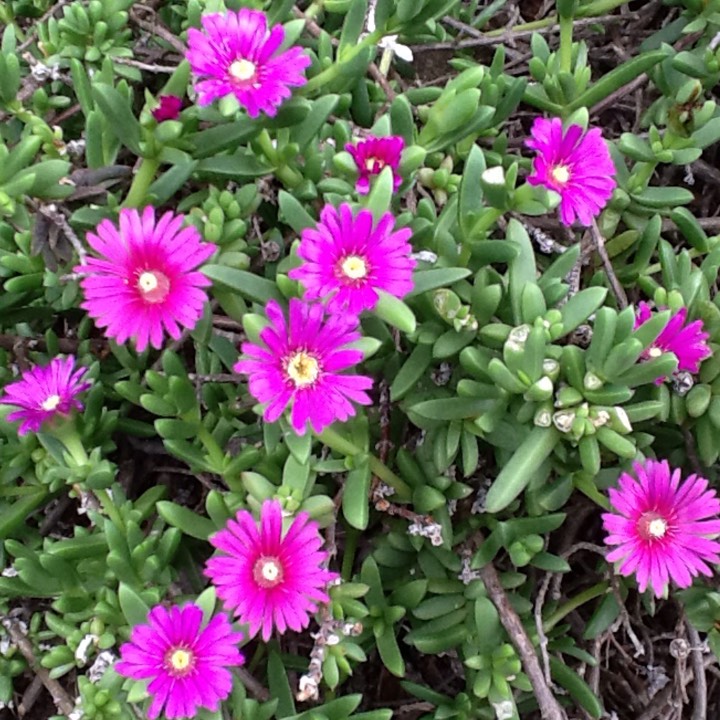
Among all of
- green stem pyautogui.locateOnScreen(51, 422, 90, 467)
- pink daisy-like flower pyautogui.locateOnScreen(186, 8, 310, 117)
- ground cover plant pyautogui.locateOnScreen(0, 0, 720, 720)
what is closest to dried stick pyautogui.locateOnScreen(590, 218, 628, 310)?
ground cover plant pyautogui.locateOnScreen(0, 0, 720, 720)

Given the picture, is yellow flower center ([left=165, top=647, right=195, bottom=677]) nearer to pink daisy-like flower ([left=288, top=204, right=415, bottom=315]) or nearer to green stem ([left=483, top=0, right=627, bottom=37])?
pink daisy-like flower ([left=288, top=204, right=415, bottom=315])

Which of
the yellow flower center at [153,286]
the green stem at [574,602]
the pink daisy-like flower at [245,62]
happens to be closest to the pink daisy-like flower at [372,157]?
the pink daisy-like flower at [245,62]

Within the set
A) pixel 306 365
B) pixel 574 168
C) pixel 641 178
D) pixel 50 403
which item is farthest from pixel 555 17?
pixel 50 403

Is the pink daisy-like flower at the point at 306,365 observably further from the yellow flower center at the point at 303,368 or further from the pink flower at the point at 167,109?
the pink flower at the point at 167,109

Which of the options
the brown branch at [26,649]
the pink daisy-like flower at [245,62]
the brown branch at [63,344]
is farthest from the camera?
the brown branch at [63,344]

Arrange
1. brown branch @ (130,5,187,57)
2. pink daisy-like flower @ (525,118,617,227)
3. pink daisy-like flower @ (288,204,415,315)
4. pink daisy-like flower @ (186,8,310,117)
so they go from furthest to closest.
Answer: brown branch @ (130,5,187,57), pink daisy-like flower @ (525,118,617,227), pink daisy-like flower @ (186,8,310,117), pink daisy-like flower @ (288,204,415,315)

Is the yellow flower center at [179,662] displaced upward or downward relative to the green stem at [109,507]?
downward
